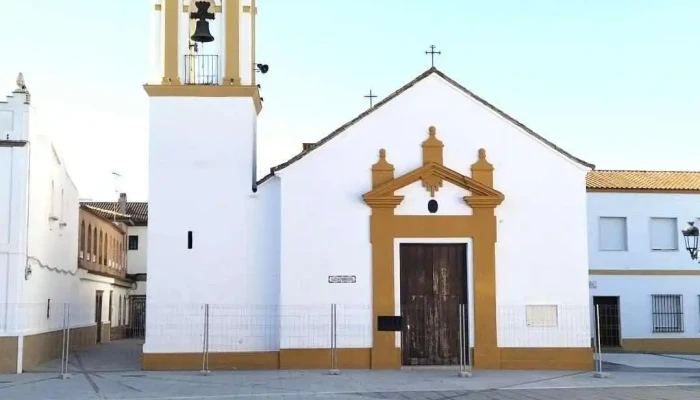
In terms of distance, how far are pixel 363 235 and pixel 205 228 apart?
4.09 meters

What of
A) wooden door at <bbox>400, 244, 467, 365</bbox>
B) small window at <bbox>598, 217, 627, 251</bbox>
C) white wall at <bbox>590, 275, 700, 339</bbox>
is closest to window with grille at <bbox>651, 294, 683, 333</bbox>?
white wall at <bbox>590, 275, 700, 339</bbox>

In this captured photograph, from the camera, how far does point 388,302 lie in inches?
865

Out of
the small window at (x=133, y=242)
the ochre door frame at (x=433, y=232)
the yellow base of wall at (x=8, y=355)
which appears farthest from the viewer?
the small window at (x=133, y=242)

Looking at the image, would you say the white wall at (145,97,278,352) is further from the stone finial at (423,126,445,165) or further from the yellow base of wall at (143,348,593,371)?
the stone finial at (423,126,445,165)

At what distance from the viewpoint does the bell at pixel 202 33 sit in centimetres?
2225

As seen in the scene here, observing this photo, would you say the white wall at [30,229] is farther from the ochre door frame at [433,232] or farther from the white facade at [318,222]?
the ochre door frame at [433,232]

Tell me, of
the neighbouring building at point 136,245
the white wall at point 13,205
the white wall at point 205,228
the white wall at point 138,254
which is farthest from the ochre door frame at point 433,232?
the white wall at point 138,254

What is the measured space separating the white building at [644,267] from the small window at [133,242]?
28288mm

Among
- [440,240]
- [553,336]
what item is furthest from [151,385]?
[553,336]

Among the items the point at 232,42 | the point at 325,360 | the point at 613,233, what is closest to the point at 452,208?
the point at 325,360

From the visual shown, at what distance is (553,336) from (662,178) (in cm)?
1459

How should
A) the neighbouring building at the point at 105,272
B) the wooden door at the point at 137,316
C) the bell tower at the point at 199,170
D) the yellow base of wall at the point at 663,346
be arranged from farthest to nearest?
the wooden door at the point at 137,316, the neighbouring building at the point at 105,272, the yellow base of wall at the point at 663,346, the bell tower at the point at 199,170

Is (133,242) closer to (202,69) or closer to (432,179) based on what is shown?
(202,69)

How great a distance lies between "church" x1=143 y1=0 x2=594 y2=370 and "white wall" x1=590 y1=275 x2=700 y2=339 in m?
10.1
